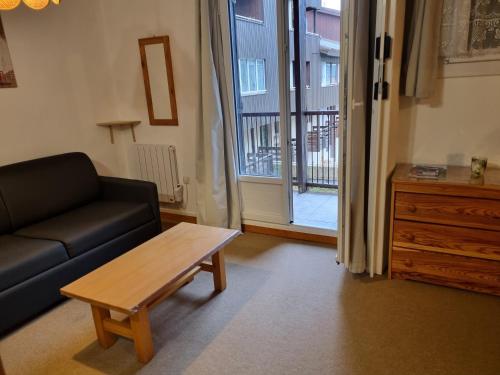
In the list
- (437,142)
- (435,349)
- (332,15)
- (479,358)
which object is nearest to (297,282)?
(435,349)

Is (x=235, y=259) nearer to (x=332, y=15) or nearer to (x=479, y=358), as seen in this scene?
Result: (x=479, y=358)

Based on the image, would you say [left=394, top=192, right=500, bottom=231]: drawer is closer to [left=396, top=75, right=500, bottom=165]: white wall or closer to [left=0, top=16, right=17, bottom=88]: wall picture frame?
[left=396, top=75, right=500, bottom=165]: white wall

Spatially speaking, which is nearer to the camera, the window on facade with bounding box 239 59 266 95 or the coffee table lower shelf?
the coffee table lower shelf

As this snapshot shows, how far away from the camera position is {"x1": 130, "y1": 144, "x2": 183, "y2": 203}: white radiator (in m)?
3.60

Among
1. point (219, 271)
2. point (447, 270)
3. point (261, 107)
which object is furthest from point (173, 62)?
point (447, 270)

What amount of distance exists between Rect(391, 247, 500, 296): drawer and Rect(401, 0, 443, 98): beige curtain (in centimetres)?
105

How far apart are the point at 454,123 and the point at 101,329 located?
2557 mm

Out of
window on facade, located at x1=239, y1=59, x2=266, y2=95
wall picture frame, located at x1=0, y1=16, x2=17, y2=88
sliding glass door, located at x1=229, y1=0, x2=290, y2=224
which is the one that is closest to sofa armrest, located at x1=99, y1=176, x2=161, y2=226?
sliding glass door, located at x1=229, y1=0, x2=290, y2=224

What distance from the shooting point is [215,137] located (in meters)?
3.12

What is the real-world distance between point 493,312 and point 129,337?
205 centimetres

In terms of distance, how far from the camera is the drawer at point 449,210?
209 cm

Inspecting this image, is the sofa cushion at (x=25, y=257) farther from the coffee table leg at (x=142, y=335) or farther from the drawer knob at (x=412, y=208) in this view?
the drawer knob at (x=412, y=208)

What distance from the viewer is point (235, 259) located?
290 centimetres

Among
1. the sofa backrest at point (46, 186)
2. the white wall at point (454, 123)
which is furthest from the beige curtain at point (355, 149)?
the sofa backrest at point (46, 186)
